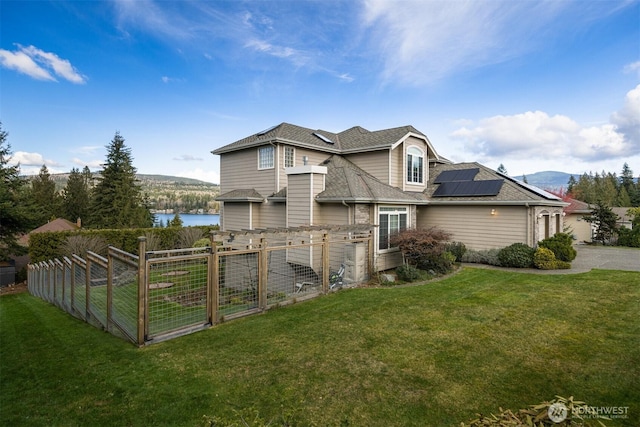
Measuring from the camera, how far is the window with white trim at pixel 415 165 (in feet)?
51.8

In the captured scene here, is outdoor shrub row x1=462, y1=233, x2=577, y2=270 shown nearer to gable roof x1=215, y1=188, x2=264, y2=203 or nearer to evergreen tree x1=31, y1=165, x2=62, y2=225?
gable roof x1=215, y1=188, x2=264, y2=203

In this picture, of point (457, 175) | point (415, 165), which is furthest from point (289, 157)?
point (457, 175)

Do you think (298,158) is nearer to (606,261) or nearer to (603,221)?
(606,261)

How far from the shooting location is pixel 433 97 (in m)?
19.0

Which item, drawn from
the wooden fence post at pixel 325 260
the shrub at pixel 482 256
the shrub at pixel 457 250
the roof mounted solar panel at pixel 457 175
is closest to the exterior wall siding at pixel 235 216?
the wooden fence post at pixel 325 260

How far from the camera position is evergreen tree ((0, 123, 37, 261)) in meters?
19.2

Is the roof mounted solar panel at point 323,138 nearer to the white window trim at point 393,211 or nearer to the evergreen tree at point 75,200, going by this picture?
the white window trim at point 393,211

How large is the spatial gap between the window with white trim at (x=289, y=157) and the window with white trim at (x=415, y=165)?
5855mm

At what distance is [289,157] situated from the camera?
592 inches

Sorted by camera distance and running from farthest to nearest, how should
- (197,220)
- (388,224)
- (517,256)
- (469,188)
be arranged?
(197,220), (469,188), (388,224), (517,256)

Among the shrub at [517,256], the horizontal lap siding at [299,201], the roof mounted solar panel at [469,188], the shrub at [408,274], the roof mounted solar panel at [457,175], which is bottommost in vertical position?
the shrub at [408,274]

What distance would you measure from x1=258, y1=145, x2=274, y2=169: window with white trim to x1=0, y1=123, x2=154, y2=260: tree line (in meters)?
16.7

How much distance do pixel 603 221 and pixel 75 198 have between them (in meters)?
52.9

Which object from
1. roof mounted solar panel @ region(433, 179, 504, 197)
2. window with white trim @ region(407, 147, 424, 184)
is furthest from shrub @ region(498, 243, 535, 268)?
window with white trim @ region(407, 147, 424, 184)
